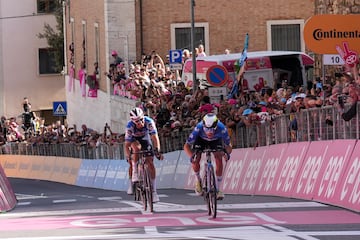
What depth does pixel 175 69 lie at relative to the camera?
136ft

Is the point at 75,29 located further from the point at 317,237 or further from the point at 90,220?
the point at 317,237

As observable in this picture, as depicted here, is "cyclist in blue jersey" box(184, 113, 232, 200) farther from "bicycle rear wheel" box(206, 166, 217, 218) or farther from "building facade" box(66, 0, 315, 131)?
"building facade" box(66, 0, 315, 131)

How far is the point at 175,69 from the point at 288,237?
26.3 metres

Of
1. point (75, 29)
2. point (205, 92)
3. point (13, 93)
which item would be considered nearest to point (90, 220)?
point (205, 92)

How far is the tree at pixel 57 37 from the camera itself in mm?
70625

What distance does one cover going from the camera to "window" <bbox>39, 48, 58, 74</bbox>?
72062mm

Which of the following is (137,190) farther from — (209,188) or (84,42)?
(84,42)

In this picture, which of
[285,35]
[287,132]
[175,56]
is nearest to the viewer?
[287,132]

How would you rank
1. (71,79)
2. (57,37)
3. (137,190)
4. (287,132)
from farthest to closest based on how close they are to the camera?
1. (57,37)
2. (71,79)
3. (287,132)
4. (137,190)

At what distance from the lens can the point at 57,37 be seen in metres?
70.7

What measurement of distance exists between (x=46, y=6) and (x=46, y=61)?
3173 mm

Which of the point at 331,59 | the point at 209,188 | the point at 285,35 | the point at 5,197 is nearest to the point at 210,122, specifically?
the point at 209,188

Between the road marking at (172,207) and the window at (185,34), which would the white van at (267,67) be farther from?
the road marking at (172,207)

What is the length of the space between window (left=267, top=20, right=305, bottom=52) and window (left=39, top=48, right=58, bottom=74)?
2443 centimetres
